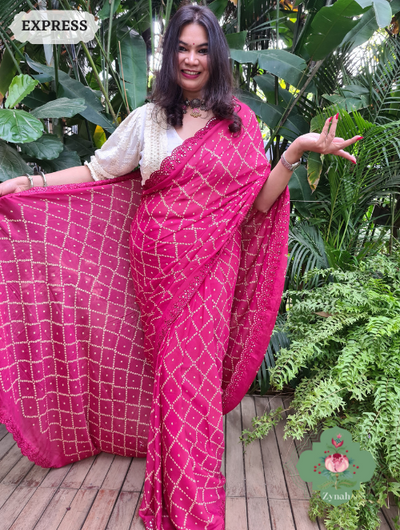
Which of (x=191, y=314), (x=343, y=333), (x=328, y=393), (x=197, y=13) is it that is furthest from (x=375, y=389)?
(x=197, y=13)

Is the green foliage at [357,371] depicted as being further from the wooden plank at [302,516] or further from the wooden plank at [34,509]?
the wooden plank at [34,509]

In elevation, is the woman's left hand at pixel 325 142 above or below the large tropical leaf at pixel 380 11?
below

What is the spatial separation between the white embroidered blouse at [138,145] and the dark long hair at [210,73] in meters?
0.05

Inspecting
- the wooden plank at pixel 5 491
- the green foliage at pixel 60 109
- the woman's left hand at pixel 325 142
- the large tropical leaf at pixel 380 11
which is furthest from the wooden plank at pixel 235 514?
the large tropical leaf at pixel 380 11

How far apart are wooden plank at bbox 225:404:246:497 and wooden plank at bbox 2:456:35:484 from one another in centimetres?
80

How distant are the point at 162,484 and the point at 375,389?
0.82 m

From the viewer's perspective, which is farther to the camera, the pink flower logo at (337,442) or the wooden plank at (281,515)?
the wooden plank at (281,515)

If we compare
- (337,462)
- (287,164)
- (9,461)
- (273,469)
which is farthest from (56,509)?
(287,164)

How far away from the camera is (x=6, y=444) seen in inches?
76.4

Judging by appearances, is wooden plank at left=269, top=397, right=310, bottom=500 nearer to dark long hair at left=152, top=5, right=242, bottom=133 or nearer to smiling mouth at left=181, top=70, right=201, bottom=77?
dark long hair at left=152, top=5, right=242, bottom=133

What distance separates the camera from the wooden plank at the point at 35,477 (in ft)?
5.40

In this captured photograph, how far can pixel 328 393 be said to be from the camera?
5.05ft

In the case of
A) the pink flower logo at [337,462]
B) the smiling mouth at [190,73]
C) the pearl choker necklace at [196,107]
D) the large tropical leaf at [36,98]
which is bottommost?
the pink flower logo at [337,462]

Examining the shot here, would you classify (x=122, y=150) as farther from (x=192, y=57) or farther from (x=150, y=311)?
(x=150, y=311)
